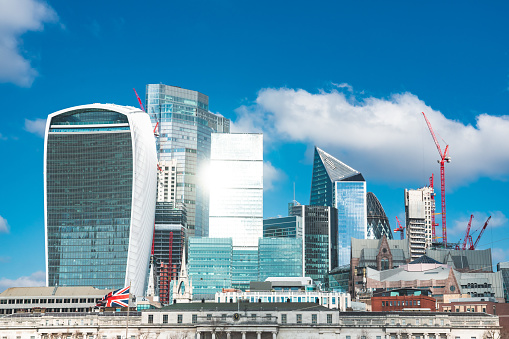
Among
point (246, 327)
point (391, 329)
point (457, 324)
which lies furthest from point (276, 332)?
point (457, 324)

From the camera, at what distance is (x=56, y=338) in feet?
654

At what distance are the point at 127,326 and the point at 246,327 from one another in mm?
30709

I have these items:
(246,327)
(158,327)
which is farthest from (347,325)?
(158,327)

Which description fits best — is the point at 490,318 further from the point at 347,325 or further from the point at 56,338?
the point at 56,338

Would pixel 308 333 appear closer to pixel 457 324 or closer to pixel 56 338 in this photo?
pixel 457 324

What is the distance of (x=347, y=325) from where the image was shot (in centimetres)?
19800

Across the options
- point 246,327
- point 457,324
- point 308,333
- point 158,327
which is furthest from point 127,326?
point 457,324

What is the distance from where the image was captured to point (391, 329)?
198 m

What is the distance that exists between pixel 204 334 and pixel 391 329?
47.6 m

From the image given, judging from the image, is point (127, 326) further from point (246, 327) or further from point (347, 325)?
point (347, 325)

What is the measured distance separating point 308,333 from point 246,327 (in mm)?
15872

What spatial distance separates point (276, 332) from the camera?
7776 inches

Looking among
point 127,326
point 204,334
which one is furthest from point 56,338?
point 204,334

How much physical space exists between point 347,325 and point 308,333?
33.2 feet
